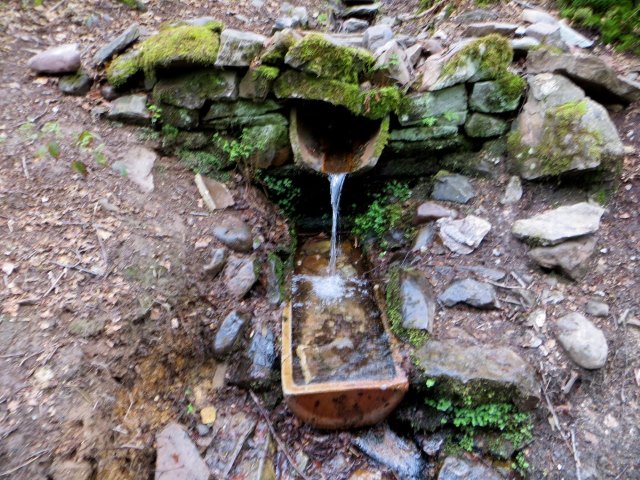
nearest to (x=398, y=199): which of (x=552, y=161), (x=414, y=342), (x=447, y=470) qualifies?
(x=552, y=161)

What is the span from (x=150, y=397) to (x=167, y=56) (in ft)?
9.97

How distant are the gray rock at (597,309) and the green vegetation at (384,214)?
187cm

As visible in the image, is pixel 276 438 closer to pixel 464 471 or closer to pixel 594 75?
pixel 464 471

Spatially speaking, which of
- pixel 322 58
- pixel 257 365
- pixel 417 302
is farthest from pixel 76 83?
pixel 417 302

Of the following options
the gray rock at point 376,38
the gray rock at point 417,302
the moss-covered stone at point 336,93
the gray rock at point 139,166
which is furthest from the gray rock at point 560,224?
the gray rock at point 139,166

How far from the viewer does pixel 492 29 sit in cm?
449

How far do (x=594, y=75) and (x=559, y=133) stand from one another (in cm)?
73

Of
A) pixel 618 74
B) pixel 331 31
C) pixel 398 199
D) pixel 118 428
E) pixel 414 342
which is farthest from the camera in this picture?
pixel 331 31

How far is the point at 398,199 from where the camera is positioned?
467 centimetres

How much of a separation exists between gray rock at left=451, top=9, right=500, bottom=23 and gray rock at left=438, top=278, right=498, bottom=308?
347cm

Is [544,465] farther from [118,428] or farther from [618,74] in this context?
[618,74]

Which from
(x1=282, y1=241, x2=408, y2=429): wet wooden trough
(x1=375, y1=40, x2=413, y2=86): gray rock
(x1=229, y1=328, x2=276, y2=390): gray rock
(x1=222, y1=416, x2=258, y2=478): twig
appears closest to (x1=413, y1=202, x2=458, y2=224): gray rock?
(x1=282, y1=241, x2=408, y2=429): wet wooden trough

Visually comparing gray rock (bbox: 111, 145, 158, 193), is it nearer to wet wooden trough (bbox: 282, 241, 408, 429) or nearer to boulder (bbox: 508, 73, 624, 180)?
wet wooden trough (bbox: 282, 241, 408, 429)

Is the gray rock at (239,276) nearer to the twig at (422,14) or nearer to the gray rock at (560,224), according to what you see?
the gray rock at (560,224)
